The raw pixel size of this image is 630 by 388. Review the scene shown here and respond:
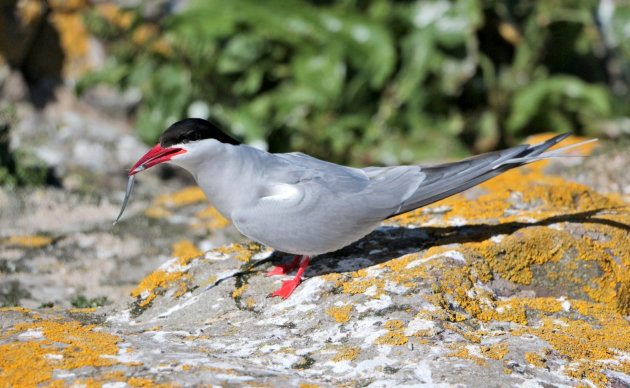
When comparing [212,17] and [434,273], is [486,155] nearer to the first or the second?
[434,273]

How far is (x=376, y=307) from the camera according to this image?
268 centimetres

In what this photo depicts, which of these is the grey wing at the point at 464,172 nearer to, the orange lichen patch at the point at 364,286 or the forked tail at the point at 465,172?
the forked tail at the point at 465,172

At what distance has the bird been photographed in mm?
2850

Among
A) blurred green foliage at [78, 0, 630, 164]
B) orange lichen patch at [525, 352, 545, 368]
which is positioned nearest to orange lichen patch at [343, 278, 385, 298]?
orange lichen patch at [525, 352, 545, 368]

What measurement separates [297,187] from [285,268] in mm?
428

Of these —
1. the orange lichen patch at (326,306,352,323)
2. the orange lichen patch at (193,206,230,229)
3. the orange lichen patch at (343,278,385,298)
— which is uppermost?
the orange lichen patch at (193,206,230,229)

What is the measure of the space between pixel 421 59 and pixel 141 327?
4750 mm

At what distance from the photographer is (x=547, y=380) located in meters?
2.22

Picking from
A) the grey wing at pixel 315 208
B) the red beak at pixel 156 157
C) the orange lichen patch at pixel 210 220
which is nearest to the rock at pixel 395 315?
the grey wing at pixel 315 208

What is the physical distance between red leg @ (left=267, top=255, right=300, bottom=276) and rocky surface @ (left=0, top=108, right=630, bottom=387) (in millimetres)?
81

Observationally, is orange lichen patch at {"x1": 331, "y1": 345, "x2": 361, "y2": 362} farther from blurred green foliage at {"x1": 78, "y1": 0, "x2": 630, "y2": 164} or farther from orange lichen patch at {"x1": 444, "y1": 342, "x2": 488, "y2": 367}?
blurred green foliage at {"x1": 78, "y1": 0, "x2": 630, "y2": 164}

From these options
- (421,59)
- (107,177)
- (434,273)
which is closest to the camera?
(434,273)

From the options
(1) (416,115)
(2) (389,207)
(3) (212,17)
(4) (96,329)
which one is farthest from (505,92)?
(4) (96,329)

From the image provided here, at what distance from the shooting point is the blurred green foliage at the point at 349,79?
673 centimetres
